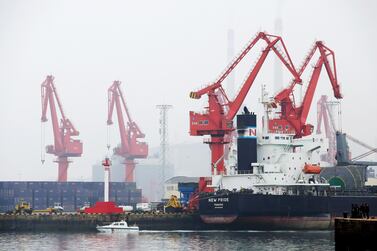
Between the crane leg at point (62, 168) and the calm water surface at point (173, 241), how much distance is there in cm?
6358

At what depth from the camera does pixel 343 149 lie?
112 m

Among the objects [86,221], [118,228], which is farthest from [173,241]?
[86,221]

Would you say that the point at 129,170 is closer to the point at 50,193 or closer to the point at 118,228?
the point at 50,193

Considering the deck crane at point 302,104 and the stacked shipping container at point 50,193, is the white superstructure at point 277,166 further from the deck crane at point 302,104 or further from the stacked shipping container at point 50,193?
the stacked shipping container at point 50,193

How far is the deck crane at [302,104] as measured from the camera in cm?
10544

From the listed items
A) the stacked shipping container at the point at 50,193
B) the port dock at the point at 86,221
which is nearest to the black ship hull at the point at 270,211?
the port dock at the point at 86,221

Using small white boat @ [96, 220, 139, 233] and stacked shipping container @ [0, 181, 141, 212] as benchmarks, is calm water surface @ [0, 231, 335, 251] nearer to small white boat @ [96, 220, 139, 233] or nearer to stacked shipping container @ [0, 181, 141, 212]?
small white boat @ [96, 220, 139, 233]

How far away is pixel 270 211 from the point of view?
92250 millimetres

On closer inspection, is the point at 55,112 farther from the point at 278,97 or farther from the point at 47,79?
the point at 278,97

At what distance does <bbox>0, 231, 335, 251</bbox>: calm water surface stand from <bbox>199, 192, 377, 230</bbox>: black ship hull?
1.59 m

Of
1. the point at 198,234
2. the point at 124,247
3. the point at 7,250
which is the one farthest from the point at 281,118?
the point at 7,250

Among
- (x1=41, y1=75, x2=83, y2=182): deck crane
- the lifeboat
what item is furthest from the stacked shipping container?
the lifeboat

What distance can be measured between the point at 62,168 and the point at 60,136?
22.4ft

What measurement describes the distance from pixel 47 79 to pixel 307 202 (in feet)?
284
